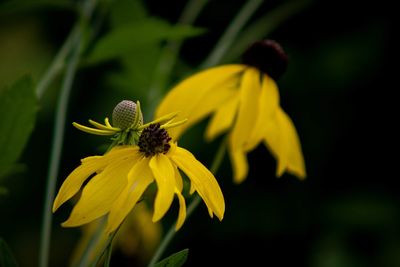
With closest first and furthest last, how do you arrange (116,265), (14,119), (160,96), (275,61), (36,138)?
(14,119) < (275,61) < (160,96) < (116,265) < (36,138)

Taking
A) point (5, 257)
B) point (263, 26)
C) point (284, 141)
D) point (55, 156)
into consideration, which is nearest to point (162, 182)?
point (5, 257)

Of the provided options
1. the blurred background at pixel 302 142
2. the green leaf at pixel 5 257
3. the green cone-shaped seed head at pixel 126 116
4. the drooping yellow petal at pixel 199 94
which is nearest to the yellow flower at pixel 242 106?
the drooping yellow petal at pixel 199 94

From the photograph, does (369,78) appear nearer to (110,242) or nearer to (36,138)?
(36,138)

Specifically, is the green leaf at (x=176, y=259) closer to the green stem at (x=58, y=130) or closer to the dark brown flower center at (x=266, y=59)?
the green stem at (x=58, y=130)

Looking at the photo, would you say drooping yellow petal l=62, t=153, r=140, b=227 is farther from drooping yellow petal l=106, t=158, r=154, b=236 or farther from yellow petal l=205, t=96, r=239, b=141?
yellow petal l=205, t=96, r=239, b=141

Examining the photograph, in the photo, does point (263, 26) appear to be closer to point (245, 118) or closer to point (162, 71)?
point (162, 71)

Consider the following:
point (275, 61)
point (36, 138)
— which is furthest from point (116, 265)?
point (36, 138)
